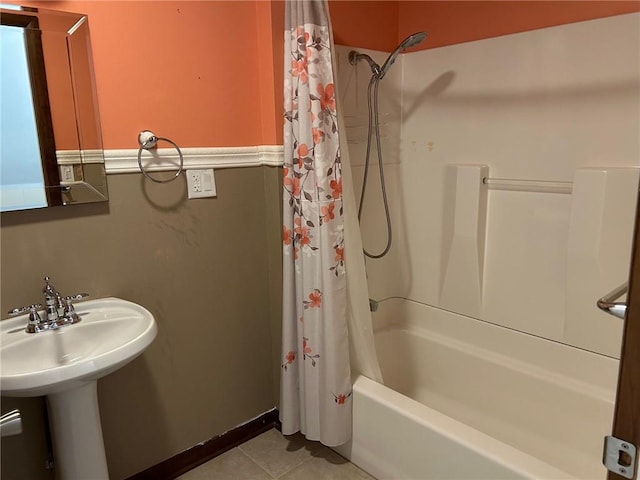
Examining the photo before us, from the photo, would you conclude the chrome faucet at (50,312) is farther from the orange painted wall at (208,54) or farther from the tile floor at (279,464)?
the tile floor at (279,464)

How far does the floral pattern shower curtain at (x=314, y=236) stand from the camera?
165 centimetres

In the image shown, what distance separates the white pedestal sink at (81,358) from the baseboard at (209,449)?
383mm

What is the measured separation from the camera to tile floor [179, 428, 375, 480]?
1884 mm

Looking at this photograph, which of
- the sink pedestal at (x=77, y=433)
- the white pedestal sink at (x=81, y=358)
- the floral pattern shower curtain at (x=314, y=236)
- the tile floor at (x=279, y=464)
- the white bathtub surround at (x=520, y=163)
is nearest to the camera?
the white pedestal sink at (x=81, y=358)

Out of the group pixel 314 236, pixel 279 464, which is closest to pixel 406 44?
pixel 314 236

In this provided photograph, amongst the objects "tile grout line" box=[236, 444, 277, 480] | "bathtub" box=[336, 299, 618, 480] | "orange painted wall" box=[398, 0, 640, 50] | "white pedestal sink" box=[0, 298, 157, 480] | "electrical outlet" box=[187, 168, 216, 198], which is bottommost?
"tile grout line" box=[236, 444, 277, 480]

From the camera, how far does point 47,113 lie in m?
1.45

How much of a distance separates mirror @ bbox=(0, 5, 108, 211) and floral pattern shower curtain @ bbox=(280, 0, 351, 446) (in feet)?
2.21

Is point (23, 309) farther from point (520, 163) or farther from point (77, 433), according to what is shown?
point (520, 163)

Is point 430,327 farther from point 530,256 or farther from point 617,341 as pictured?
point 617,341

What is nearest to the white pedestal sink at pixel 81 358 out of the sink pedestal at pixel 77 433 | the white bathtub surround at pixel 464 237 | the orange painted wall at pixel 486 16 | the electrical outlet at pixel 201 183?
the sink pedestal at pixel 77 433

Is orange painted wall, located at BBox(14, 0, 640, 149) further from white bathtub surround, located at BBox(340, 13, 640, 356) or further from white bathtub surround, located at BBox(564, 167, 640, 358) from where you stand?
white bathtub surround, located at BBox(564, 167, 640, 358)

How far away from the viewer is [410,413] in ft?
5.35

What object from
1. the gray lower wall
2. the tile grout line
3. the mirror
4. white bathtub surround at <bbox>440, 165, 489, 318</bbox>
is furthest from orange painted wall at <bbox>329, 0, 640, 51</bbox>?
the tile grout line
